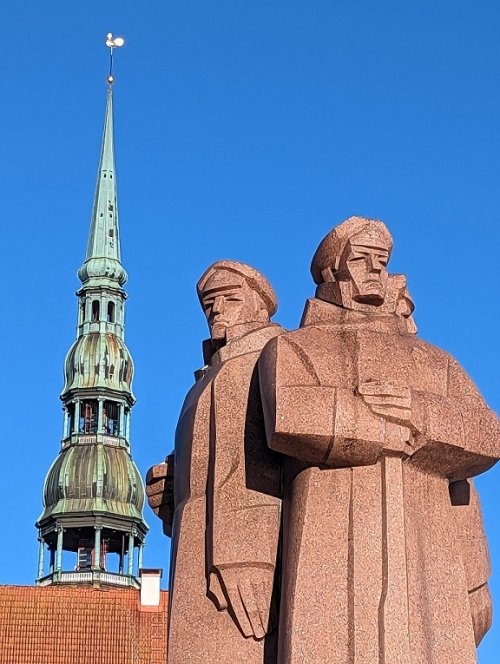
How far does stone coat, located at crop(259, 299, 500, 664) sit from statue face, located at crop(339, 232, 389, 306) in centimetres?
43

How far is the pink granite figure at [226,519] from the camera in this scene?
29.9 feet

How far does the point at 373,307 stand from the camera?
9703mm

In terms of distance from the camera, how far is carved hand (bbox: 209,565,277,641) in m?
9.05

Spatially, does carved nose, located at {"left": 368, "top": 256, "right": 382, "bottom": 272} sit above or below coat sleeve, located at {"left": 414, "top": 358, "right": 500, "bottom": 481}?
above

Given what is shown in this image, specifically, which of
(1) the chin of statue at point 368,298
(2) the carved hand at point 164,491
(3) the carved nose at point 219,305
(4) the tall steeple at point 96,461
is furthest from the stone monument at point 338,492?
(4) the tall steeple at point 96,461

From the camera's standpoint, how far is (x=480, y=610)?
941cm

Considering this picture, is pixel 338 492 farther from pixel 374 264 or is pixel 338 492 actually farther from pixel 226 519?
pixel 374 264

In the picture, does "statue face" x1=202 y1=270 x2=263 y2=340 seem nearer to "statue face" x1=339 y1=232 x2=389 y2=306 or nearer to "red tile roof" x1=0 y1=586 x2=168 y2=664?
"statue face" x1=339 y1=232 x2=389 y2=306

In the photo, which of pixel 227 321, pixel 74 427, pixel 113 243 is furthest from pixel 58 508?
pixel 227 321

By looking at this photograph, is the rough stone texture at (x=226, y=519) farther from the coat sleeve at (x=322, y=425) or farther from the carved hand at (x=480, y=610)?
the carved hand at (x=480, y=610)

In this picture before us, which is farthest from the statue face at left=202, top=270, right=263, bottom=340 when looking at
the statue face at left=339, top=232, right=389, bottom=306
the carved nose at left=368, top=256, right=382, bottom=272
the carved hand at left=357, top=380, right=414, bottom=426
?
the carved hand at left=357, top=380, right=414, bottom=426

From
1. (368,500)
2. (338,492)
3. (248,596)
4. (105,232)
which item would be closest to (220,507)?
(248,596)

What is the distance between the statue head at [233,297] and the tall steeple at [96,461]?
72783 mm

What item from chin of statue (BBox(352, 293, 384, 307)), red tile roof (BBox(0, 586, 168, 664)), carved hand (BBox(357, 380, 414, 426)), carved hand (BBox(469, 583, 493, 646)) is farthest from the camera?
red tile roof (BBox(0, 586, 168, 664))
